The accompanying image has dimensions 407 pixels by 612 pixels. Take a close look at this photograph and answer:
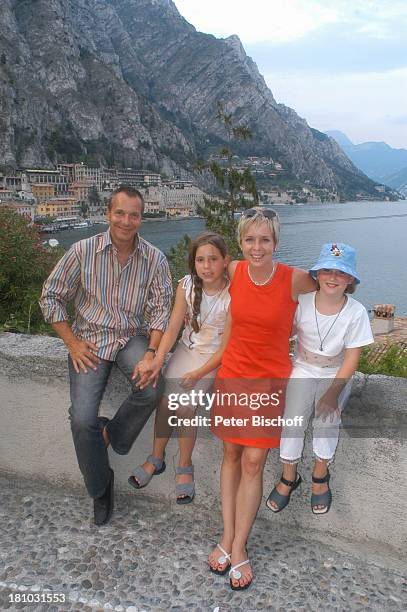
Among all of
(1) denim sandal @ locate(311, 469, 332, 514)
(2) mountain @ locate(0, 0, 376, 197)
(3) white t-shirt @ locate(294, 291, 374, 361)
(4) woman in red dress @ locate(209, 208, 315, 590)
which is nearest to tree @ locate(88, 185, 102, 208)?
(2) mountain @ locate(0, 0, 376, 197)

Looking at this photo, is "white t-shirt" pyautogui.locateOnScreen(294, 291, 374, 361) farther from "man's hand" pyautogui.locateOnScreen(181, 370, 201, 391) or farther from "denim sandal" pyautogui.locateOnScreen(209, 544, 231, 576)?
"denim sandal" pyautogui.locateOnScreen(209, 544, 231, 576)

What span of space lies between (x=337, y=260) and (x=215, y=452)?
1010 mm

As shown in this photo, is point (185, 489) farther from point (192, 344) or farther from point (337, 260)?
point (337, 260)

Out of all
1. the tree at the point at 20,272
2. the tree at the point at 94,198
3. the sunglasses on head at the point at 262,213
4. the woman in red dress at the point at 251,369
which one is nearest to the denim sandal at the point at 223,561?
the woman in red dress at the point at 251,369

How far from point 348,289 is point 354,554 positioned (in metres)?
1.13

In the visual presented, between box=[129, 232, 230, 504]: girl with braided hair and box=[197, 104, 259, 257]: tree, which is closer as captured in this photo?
box=[129, 232, 230, 504]: girl with braided hair

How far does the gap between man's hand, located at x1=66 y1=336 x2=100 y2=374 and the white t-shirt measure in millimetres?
907

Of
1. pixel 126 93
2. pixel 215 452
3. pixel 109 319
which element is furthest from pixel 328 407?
pixel 126 93

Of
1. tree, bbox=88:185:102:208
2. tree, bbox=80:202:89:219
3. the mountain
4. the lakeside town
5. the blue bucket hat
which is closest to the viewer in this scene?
the blue bucket hat

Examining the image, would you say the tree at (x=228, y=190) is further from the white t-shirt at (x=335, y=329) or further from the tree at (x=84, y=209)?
the tree at (x=84, y=209)

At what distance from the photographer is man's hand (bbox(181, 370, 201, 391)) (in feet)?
7.29

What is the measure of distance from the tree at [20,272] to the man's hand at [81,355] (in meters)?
1.39

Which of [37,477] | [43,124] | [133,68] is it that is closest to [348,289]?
[37,477]

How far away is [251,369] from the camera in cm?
209
